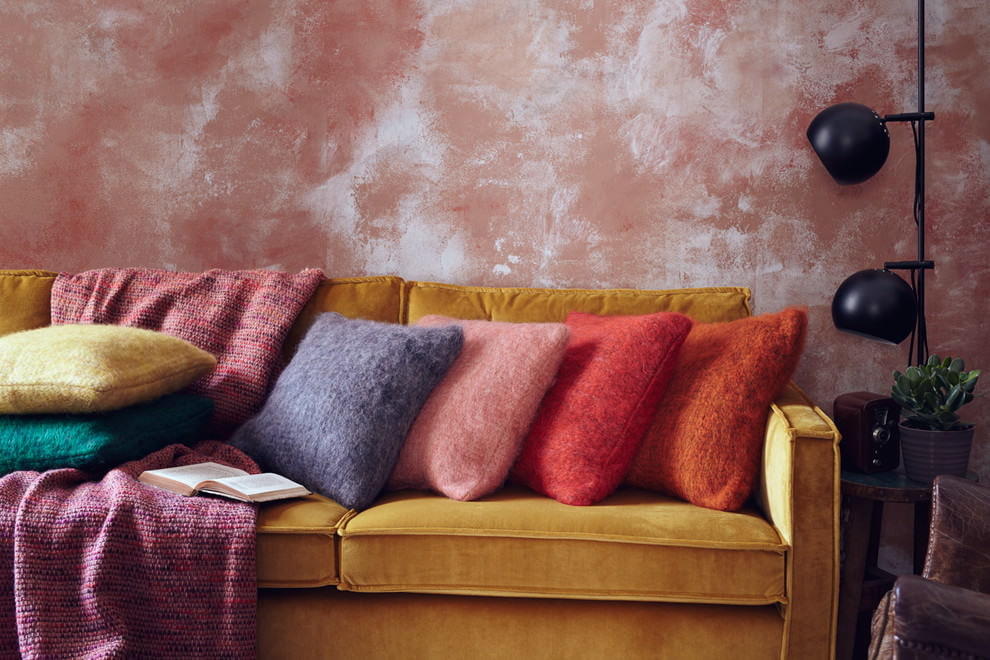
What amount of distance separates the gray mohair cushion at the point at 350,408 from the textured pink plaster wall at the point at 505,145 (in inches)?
30.3

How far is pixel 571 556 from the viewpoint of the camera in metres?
1.47

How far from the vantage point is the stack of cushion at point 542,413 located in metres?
1.63

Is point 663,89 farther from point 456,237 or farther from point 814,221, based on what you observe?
point 456,237

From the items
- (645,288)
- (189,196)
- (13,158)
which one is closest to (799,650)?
(645,288)

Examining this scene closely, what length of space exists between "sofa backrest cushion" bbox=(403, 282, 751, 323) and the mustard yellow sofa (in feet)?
2.18

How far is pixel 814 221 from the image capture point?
245 centimetres

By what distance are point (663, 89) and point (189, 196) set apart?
1571 mm

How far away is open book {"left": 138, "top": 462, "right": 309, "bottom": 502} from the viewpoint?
5.04 ft

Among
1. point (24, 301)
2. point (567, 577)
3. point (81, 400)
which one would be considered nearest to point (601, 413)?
point (567, 577)

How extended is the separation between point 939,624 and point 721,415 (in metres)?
0.84

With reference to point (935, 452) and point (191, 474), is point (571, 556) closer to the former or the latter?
point (191, 474)

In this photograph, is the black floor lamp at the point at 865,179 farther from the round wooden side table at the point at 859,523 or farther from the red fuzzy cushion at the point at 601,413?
the red fuzzy cushion at the point at 601,413

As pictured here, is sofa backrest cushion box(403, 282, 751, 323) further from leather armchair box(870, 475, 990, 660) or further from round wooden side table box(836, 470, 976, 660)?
leather armchair box(870, 475, 990, 660)

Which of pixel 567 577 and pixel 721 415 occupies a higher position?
pixel 721 415
